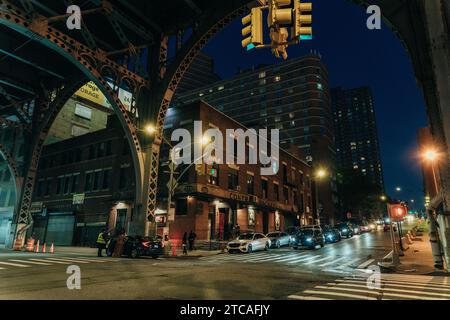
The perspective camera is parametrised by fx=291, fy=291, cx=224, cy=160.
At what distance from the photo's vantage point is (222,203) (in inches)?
1246

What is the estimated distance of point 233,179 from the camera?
33.7 m

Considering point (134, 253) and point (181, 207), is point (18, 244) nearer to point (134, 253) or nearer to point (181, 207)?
point (181, 207)

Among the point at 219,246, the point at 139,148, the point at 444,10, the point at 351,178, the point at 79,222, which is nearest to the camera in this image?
the point at 444,10

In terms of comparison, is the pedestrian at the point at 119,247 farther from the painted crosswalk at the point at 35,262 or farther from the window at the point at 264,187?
the window at the point at 264,187

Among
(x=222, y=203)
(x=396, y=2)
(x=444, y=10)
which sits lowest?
(x=222, y=203)

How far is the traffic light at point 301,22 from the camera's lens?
573cm

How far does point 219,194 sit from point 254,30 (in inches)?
970

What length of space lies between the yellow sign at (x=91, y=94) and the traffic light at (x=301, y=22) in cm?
4864

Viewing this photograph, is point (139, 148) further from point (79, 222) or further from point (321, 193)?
point (321, 193)

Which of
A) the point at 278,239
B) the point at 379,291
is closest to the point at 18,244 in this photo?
the point at 278,239

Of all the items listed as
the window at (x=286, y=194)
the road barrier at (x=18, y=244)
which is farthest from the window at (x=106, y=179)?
the window at (x=286, y=194)

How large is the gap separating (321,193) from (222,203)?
4485 centimetres

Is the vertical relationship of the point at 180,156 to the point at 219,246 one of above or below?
above
